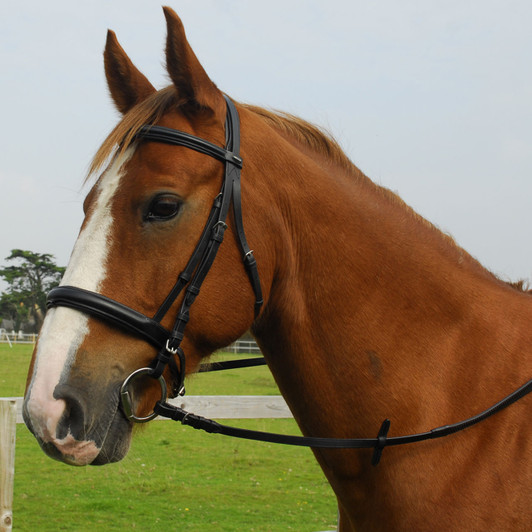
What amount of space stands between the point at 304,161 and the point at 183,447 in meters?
10.2

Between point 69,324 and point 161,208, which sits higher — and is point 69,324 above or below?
below

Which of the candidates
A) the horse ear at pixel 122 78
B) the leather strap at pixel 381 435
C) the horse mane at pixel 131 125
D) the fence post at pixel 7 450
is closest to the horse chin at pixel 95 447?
the leather strap at pixel 381 435

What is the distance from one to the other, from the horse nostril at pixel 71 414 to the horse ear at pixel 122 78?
1.34 meters

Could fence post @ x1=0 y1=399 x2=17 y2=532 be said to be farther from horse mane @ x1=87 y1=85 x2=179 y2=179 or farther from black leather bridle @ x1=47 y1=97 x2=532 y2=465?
horse mane @ x1=87 y1=85 x2=179 y2=179

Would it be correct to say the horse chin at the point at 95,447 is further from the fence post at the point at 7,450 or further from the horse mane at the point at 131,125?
the fence post at the point at 7,450

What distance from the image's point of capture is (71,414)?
1.82 metres

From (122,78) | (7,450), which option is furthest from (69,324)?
(7,450)

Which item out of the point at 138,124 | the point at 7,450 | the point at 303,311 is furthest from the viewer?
the point at 7,450

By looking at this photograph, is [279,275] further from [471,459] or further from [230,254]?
[471,459]

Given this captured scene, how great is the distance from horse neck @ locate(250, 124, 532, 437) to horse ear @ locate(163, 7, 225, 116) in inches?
15.1

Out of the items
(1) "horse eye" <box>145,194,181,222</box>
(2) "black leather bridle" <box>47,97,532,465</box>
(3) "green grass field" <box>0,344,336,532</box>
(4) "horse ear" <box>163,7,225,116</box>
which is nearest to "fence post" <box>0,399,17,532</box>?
(3) "green grass field" <box>0,344,336,532</box>

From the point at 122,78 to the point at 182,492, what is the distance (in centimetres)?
712

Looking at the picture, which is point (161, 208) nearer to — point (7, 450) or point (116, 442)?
point (116, 442)

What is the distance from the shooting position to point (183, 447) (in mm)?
11445
